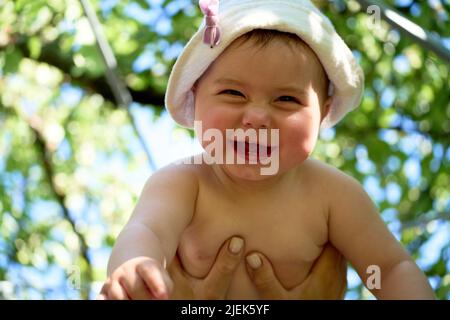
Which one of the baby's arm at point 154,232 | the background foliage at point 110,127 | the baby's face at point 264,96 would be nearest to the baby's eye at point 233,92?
the baby's face at point 264,96

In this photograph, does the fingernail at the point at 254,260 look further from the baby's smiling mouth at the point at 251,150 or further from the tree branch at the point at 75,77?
the tree branch at the point at 75,77

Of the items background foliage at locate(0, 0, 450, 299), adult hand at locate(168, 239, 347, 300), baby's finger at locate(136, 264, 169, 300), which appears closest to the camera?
baby's finger at locate(136, 264, 169, 300)

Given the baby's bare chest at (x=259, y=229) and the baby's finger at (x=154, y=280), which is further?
the baby's bare chest at (x=259, y=229)

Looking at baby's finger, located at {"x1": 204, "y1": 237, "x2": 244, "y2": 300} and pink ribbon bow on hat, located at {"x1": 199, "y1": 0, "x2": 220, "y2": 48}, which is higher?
pink ribbon bow on hat, located at {"x1": 199, "y1": 0, "x2": 220, "y2": 48}

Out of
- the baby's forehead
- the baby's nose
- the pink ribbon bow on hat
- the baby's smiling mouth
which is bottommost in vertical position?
the baby's smiling mouth

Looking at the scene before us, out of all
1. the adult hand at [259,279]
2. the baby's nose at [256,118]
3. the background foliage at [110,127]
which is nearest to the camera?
the baby's nose at [256,118]

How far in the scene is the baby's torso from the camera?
3.45 ft

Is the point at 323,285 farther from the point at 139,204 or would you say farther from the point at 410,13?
the point at 410,13

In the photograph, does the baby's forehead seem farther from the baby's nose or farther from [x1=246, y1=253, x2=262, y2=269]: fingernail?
[x1=246, y1=253, x2=262, y2=269]: fingernail

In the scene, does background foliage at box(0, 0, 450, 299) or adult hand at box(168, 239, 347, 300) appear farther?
background foliage at box(0, 0, 450, 299)

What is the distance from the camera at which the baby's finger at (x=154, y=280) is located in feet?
2.34

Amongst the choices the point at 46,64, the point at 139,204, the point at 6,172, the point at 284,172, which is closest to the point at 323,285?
the point at 284,172

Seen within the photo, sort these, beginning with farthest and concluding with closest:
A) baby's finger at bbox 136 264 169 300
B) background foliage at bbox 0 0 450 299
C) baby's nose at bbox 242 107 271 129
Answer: background foliage at bbox 0 0 450 299, baby's nose at bbox 242 107 271 129, baby's finger at bbox 136 264 169 300

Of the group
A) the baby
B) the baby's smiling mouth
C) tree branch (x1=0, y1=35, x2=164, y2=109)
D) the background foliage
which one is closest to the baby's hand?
the baby
